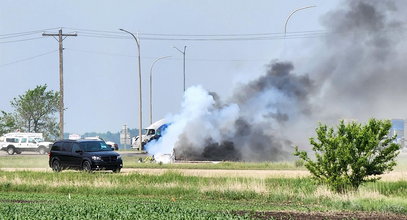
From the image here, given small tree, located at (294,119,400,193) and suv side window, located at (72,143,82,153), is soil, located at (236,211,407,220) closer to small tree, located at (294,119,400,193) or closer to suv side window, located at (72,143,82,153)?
small tree, located at (294,119,400,193)

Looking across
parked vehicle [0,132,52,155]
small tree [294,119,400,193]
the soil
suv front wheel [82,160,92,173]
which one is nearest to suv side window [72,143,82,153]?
suv front wheel [82,160,92,173]

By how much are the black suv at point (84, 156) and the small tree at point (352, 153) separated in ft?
55.9

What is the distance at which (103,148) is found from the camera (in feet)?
167

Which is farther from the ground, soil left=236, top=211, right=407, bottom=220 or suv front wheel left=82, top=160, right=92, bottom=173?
suv front wheel left=82, top=160, right=92, bottom=173

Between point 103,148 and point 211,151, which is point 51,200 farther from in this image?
point 211,151

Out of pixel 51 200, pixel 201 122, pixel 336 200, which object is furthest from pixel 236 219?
pixel 201 122

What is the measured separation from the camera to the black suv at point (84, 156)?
48.7 meters

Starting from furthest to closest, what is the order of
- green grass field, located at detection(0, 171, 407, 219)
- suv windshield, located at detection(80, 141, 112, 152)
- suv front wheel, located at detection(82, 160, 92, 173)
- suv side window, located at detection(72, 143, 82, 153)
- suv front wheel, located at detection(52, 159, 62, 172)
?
suv front wheel, located at detection(52, 159, 62, 172)
suv windshield, located at detection(80, 141, 112, 152)
suv side window, located at detection(72, 143, 82, 153)
suv front wheel, located at detection(82, 160, 92, 173)
green grass field, located at detection(0, 171, 407, 219)

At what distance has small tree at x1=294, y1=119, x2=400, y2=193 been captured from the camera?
33.8m

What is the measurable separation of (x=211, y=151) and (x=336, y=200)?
3761 centimetres

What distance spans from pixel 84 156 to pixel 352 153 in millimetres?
19732

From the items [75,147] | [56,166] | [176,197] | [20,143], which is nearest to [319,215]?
[176,197]

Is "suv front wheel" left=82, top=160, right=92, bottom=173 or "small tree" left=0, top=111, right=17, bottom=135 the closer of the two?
"suv front wheel" left=82, top=160, right=92, bottom=173

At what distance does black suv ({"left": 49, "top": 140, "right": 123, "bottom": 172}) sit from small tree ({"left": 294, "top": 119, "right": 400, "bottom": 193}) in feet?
55.9
